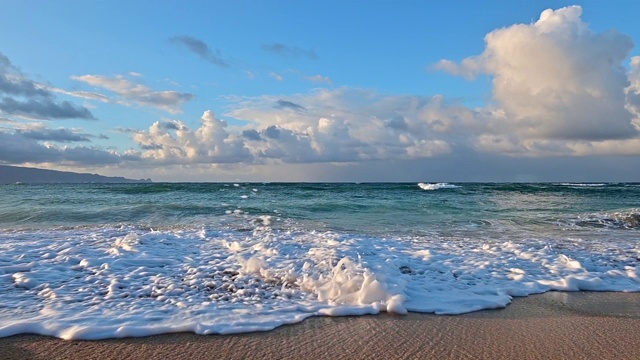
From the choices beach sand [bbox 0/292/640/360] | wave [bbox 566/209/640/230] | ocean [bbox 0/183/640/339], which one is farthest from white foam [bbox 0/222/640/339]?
wave [bbox 566/209/640/230]

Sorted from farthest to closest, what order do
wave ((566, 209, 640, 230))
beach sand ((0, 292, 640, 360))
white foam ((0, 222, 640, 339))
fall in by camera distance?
wave ((566, 209, 640, 230))
white foam ((0, 222, 640, 339))
beach sand ((0, 292, 640, 360))

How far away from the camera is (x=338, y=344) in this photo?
327cm

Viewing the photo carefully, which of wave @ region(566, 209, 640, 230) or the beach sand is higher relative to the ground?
wave @ region(566, 209, 640, 230)

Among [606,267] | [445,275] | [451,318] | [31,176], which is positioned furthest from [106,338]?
[31,176]

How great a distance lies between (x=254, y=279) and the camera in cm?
523

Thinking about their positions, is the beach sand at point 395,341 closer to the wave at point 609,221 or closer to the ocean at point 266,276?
the ocean at point 266,276

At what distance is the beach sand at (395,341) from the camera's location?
10.1 ft

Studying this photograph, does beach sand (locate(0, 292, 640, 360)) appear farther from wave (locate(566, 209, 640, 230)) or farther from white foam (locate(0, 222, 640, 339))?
wave (locate(566, 209, 640, 230))

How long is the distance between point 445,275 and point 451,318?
1.79 m

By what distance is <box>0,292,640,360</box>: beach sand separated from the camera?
3.07 metres

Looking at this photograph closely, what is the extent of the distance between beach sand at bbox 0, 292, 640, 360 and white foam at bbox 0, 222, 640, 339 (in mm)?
167

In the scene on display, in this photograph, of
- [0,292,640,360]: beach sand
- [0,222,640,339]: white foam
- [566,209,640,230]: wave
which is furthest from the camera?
[566,209,640,230]: wave

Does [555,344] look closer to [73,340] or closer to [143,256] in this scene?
[73,340]

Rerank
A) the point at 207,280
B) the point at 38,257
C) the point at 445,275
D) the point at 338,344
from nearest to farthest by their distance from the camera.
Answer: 1. the point at 338,344
2. the point at 207,280
3. the point at 445,275
4. the point at 38,257
